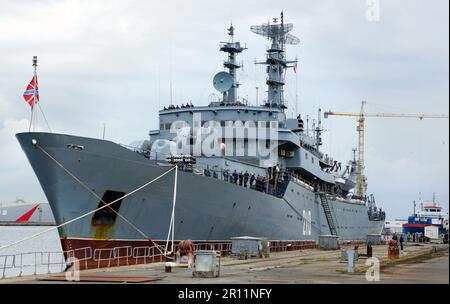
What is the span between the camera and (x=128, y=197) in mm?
23344

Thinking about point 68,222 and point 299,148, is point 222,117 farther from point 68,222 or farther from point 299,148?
point 68,222

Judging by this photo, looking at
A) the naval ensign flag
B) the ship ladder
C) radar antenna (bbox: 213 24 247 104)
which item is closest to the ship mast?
radar antenna (bbox: 213 24 247 104)

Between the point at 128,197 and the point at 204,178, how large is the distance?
11.6ft

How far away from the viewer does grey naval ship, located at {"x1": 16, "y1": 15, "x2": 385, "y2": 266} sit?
2234 centimetres

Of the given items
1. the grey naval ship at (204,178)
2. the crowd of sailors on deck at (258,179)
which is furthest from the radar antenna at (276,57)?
the crowd of sailors on deck at (258,179)

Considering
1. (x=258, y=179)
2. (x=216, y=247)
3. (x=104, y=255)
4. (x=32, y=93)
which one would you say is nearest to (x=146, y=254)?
(x=104, y=255)

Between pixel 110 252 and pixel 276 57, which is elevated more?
pixel 276 57

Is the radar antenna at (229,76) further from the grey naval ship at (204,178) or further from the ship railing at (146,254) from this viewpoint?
the ship railing at (146,254)

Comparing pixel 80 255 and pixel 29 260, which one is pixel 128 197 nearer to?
pixel 80 255

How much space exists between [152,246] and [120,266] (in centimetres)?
222

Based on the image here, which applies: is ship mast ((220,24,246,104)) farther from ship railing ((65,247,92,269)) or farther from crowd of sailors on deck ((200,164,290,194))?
ship railing ((65,247,92,269))

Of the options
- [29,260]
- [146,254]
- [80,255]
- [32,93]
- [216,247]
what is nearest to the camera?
[32,93]

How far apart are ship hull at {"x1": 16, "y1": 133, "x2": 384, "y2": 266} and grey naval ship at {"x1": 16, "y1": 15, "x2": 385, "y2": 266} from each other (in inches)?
1.5
